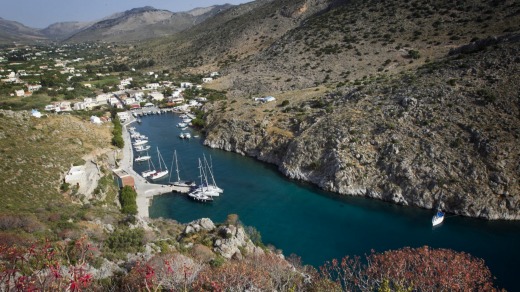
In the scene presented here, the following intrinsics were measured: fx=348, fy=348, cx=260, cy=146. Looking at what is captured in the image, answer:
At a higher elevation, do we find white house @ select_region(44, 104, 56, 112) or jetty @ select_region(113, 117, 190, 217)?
white house @ select_region(44, 104, 56, 112)

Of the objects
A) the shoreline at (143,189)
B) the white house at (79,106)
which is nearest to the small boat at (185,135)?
the shoreline at (143,189)

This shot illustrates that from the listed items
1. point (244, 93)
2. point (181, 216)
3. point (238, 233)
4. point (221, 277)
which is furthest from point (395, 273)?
point (244, 93)

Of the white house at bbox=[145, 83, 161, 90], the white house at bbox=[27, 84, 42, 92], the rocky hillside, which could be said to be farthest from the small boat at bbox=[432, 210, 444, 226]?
the white house at bbox=[27, 84, 42, 92]

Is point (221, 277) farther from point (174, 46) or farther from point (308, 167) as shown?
point (174, 46)

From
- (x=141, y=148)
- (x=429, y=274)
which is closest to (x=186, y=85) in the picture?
(x=141, y=148)

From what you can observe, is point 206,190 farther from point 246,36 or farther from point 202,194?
point 246,36

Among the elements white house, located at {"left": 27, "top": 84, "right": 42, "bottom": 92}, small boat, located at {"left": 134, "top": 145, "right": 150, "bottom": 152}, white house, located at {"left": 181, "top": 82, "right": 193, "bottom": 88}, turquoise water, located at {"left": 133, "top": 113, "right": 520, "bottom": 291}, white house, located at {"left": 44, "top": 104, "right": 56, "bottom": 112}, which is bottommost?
turquoise water, located at {"left": 133, "top": 113, "right": 520, "bottom": 291}

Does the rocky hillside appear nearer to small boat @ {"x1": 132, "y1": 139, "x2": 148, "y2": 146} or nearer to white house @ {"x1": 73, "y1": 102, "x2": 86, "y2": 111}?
white house @ {"x1": 73, "y1": 102, "x2": 86, "y2": 111}
